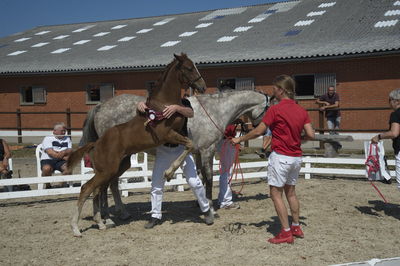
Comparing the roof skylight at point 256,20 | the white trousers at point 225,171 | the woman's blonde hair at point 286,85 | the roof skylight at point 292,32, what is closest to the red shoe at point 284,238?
the woman's blonde hair at point 286,85

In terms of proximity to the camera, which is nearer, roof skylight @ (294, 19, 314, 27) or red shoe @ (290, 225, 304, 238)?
red shoe @ (290, 225, 304, 238)

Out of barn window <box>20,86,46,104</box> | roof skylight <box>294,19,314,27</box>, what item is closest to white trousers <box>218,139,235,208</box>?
roof skylight <box>294,19,314,27</box>

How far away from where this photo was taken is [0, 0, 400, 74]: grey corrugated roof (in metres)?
15.7

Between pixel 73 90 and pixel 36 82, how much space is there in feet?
7.76

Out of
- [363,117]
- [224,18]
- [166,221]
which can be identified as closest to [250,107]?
[166,221]

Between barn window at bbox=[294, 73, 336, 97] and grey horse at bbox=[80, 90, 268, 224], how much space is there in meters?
9.98

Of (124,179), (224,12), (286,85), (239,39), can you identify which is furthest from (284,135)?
(224,12)

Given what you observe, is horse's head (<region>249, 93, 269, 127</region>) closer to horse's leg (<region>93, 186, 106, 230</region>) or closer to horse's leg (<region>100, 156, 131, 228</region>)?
horse's leg (<region>100, 156, 131, 228</region>)

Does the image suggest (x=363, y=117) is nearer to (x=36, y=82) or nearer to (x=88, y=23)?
(x=36, y=82)

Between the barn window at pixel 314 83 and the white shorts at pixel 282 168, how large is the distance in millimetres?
11986

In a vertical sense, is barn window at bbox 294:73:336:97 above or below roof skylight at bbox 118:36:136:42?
below

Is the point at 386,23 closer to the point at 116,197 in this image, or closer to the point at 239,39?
the point at 239,39

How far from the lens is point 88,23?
30.8 meters

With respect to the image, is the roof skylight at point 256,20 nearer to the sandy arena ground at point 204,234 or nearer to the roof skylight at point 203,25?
the roof skylight at point 203,25
